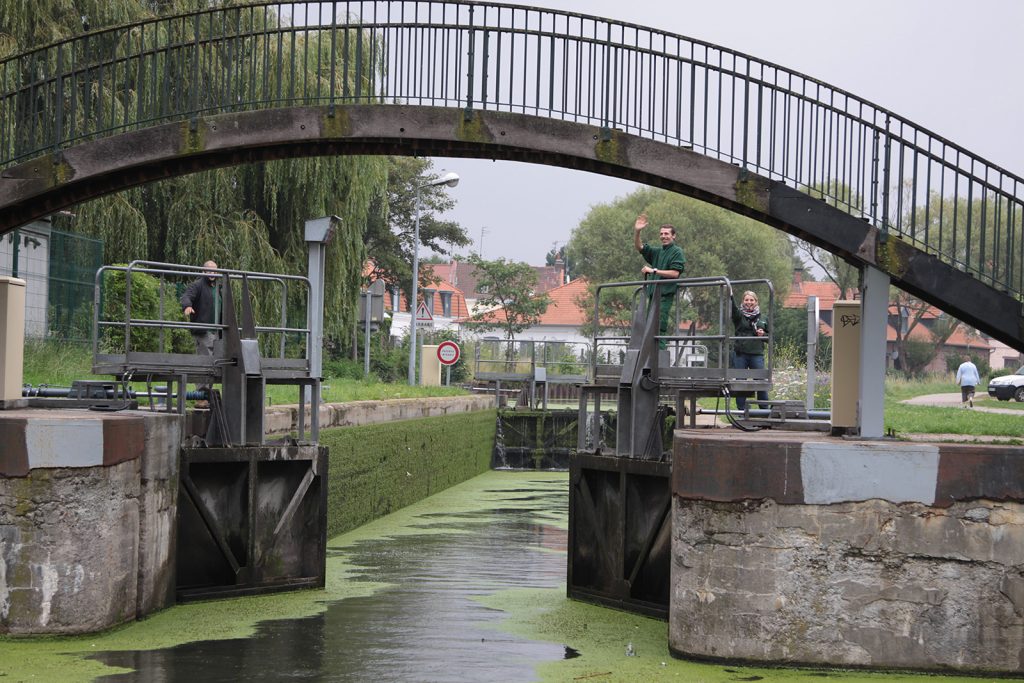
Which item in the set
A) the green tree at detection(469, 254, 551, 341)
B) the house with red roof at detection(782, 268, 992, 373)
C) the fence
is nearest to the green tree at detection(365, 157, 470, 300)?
the green tree at detection(469, 254, 551, 341)

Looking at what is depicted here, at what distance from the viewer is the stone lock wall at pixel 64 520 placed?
969 centimetres

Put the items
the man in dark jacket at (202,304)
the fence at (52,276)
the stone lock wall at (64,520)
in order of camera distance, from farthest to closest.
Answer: the fence at (52,276) < the man in dark jacket at (202,304) < the stone lock wall at (64,520)

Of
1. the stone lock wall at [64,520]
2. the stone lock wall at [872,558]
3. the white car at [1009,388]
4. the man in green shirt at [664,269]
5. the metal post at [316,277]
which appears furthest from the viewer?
the white car at [1009,388]

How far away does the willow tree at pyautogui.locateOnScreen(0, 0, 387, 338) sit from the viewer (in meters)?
23.0

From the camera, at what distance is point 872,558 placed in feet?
29.8

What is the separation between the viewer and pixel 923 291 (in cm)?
1059

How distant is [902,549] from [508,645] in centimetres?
301

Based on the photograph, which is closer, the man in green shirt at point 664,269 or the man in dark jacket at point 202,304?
the man in green shirt at point 664,269

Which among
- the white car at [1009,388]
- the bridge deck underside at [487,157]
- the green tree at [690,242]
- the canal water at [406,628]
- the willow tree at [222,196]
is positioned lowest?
the canal water at [406,628]

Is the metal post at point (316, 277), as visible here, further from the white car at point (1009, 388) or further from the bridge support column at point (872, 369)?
the white car at point (1009, 388)

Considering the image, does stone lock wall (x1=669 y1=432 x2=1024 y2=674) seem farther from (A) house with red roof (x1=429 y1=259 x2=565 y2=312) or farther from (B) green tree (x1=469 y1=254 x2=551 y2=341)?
(A) house with red roof (x1=429 y1=259 x2=565 y2=312)

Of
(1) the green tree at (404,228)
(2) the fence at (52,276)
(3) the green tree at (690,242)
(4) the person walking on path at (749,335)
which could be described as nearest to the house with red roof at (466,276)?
(3) the green tree at (690,242)

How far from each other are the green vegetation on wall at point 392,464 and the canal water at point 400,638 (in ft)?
3.74

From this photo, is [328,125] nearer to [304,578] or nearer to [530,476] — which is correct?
[304,578]
